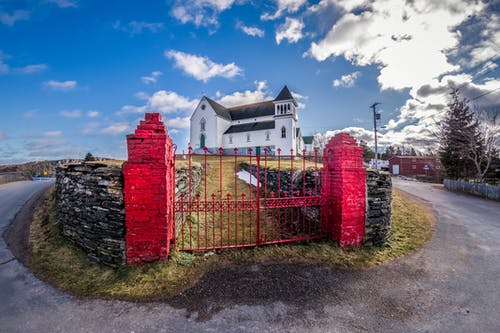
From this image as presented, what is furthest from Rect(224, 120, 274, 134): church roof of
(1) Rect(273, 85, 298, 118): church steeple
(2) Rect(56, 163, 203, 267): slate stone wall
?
(2) Rect(56, 163, 203, 267): slate stone wall

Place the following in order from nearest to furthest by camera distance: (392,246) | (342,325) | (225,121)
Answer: (342,325), (392,246), (225,121)

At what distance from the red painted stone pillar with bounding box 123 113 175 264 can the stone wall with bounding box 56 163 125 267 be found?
0.59 feet

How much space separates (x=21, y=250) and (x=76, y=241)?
1.66 m

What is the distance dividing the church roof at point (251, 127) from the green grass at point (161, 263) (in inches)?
1105

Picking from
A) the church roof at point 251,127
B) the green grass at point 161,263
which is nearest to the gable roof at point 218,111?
the church roof at point 251,127

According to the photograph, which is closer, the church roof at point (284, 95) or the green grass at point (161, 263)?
the green grass at point (161, 263)

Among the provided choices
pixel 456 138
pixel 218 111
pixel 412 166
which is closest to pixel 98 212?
pixel 456 138

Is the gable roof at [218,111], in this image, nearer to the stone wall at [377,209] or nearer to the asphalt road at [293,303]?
the stone wall at [377,209]

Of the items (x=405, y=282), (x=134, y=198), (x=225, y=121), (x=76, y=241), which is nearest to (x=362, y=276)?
(x=405, y=282)

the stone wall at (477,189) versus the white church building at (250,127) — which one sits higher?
the white church building at (250,127)

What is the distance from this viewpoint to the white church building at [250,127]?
30062mm

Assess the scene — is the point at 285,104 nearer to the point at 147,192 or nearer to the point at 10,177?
the point at 147,192

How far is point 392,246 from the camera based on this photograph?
5.07 metres

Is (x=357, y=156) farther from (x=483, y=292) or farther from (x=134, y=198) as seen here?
(x=134, y=198)
